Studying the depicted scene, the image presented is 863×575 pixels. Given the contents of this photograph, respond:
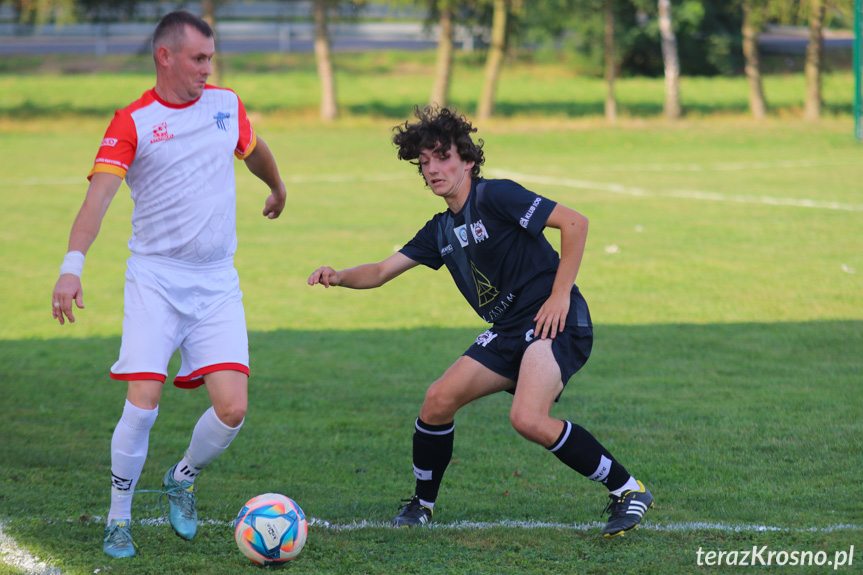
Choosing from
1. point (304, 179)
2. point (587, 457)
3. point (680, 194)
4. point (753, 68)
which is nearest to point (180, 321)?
point (587, 457)

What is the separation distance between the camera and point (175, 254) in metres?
4.23

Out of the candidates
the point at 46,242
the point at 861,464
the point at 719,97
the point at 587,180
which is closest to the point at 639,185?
the point at 587,180

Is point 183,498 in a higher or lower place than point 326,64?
lower

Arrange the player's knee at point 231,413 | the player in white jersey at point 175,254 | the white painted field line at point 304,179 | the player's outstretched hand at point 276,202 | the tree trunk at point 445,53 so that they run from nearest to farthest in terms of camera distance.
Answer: the player in white jersey at point 175,254 < the player's knee at point 231,413 < the player's outstretched hand at point 276,202 < the white painted field line at point 304,179 < the tree trunk at point 445,53

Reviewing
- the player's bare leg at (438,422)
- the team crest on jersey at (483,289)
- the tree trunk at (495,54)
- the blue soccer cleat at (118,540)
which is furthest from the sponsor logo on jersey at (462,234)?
the tree trunk at (495,54)

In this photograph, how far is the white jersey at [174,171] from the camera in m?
4.10

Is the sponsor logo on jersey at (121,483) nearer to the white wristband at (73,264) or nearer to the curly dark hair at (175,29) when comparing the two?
the white wristband at (73,264)

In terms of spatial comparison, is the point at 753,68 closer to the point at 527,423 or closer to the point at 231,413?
the point at 527,423

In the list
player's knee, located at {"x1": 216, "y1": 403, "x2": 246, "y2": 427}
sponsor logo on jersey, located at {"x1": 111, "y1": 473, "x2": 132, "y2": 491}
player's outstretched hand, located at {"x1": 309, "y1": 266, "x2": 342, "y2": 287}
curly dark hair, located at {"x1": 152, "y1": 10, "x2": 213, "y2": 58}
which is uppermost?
curly dark hair, located at {"x1": 152, "y1": 10, "x2": 213, "y2": 58}

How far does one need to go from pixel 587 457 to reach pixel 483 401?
112 inches

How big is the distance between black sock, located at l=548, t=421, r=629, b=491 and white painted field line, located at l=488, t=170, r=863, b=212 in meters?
13.1

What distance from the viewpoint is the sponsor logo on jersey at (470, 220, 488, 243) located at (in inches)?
177

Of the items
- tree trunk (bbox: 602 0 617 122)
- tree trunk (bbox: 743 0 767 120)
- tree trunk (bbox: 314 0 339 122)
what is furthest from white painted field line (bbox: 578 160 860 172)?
tree trunk (bbox: 314 0 339 122)

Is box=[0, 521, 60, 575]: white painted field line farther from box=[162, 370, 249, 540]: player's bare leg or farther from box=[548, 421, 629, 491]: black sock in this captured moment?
box=[548, 421, 629, 491]: black sock
